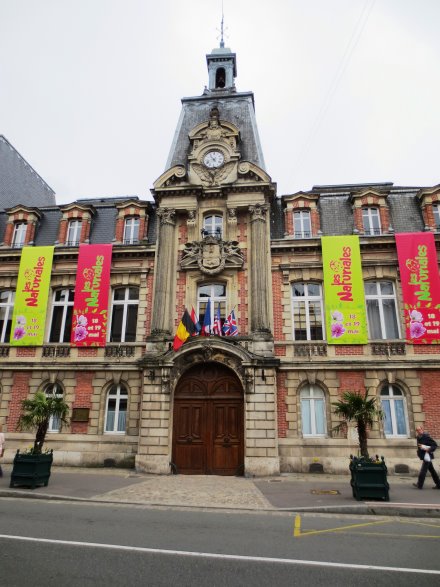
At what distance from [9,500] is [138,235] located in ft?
42.7

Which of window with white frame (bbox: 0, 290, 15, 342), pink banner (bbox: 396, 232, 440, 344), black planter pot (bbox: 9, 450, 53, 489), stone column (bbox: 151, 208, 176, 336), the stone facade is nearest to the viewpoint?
black planter pot (bbox: 9, 450, 53, 489)

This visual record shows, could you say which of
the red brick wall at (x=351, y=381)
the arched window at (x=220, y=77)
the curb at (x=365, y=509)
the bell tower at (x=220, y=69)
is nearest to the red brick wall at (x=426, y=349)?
the red brick wall at (x=351, y=381)

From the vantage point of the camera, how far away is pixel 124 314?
19.5 meters

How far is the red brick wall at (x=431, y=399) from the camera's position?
16.4m

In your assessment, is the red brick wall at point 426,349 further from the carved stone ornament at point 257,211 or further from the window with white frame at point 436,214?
the carved stone ornament at point 257,211

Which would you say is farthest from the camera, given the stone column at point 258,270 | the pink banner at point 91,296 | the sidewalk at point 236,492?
the pink banner at point 91,296

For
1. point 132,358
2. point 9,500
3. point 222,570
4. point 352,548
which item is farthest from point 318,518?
point 132,358

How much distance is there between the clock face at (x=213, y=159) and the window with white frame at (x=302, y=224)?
4.55 meters

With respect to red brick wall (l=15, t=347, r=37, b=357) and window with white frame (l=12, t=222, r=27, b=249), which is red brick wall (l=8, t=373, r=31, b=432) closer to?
red brick wall (l=15, t=347, r=37, b=357)

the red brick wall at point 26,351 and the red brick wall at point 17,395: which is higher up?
the red brick wall at point 26,351

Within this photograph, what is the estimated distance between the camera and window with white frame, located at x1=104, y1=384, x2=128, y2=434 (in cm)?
1800

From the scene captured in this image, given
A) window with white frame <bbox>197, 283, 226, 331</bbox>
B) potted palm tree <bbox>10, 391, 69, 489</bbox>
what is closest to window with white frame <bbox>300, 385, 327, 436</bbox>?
window with white frame <bbox>197, 283, 226, 331</bbox>

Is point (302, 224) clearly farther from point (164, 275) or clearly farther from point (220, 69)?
point (220, 69)

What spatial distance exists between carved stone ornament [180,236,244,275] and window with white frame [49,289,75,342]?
19.6ft
